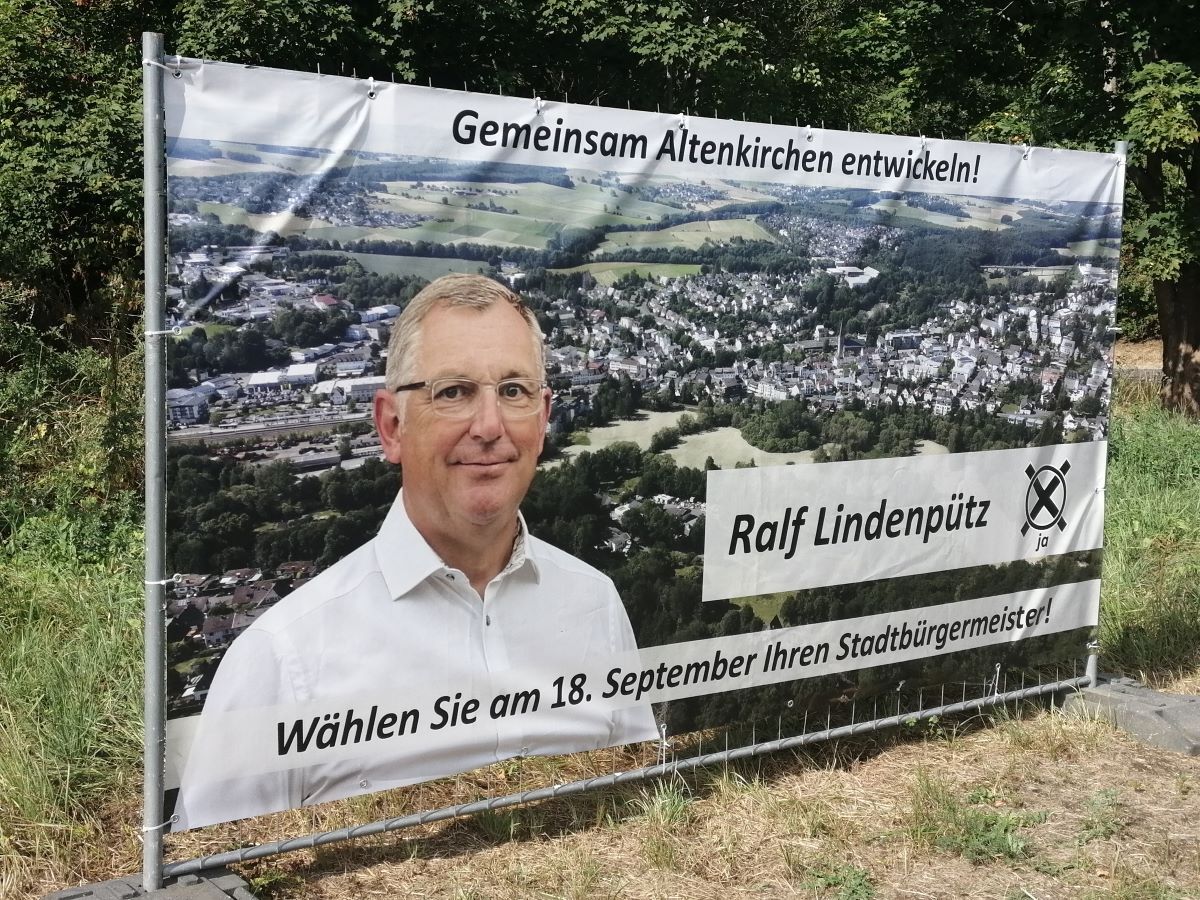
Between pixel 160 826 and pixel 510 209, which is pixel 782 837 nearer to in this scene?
pixel 160 826

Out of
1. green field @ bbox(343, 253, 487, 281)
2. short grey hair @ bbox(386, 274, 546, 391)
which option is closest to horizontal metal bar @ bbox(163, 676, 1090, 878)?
short grey hair @ bbox(386, 274, 546, 391)

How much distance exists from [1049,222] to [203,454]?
368cm

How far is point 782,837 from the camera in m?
4.26

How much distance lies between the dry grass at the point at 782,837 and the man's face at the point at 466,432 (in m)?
1.16

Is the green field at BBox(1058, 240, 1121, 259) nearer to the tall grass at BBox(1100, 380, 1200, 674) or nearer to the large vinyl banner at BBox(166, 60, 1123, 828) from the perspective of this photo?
the large vinyl banner at BBox(166, 60, 1123, 828)

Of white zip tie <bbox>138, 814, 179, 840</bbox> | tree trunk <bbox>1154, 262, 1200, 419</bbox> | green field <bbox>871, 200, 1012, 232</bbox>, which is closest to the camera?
white zip tie <bbox>138, 814, 179, 840</bbox>

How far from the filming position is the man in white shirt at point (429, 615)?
136 inches

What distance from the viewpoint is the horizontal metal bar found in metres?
3.58

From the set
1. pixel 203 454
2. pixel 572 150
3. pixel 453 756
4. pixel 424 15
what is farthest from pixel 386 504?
pixel 424 15

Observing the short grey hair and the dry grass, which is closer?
the short grey hair

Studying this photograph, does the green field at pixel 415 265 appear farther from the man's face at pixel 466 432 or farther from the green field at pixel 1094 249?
the green field at pixel 1094 249

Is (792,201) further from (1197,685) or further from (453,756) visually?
(1197,685)

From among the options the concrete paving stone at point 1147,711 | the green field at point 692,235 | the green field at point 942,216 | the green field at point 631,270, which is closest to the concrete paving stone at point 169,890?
the green field at point 631,270

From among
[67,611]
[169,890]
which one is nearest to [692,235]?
[169,890]
